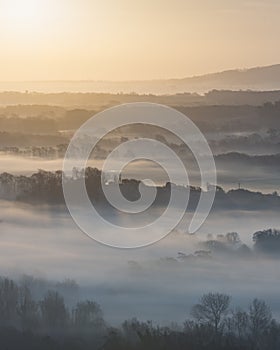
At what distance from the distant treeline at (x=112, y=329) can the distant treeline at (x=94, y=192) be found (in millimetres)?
9695

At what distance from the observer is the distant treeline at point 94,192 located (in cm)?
2392

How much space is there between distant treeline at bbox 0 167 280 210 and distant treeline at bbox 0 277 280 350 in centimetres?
969

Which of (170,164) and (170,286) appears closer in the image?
(170,286)

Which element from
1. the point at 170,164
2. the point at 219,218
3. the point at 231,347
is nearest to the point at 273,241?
the point at 219,218

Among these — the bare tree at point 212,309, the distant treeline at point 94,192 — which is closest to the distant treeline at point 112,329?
the bare tree at point 212,309

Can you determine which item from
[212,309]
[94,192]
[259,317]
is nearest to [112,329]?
[259,317]

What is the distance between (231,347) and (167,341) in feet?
2.37

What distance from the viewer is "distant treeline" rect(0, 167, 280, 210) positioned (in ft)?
78.5

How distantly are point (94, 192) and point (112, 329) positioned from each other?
1590 centimetres

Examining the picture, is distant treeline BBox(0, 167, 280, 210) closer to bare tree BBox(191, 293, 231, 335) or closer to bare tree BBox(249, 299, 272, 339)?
bare tree BBox(191, 293, 231, 335)

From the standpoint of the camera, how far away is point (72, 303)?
1375 centimetres

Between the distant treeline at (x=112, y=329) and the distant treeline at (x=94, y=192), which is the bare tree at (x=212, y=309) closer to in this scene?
the distant treeline at (x=112, y=329)

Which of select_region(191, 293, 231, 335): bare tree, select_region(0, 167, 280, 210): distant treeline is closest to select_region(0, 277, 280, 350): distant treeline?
select_region(191, 293, 231, 335): bare tree

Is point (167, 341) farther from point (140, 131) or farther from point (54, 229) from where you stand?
point (140, 131)
